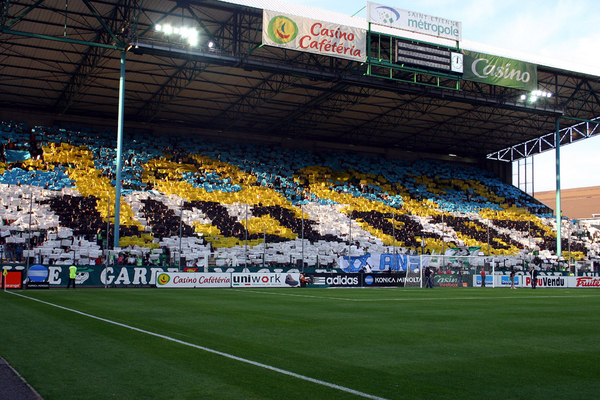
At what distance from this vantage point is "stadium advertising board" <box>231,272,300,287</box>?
3334cm

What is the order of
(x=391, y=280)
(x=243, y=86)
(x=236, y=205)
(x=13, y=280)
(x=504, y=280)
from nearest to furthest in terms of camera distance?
1. (x=13, y=280)
2. (x=391, y=280)
3. (x=504, y=280)
4. (x=243, y=86)
5. (x=236, y=205)

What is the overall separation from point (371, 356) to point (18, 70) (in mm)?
40821

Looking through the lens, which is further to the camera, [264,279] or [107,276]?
[264,279]

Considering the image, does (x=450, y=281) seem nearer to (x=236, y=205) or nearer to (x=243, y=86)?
(x=236, y=205)

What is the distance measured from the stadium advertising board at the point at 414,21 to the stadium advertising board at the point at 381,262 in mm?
15482

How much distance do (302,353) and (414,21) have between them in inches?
1230

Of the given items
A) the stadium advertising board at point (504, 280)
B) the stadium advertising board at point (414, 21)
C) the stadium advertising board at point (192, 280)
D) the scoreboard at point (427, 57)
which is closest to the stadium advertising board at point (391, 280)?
the stadium advertising board at point (504, 280)

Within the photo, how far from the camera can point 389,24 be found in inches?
1419

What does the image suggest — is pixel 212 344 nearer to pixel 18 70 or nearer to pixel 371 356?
pixel 371 356

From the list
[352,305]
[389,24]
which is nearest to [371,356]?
[352,305]

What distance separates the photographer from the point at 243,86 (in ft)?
148

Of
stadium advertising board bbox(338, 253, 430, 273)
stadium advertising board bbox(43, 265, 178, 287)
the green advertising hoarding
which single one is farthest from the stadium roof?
stadium advertising board bbox(43, 265, 178, 287)

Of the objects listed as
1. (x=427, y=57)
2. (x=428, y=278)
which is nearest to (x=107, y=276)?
(x=428, y=278)

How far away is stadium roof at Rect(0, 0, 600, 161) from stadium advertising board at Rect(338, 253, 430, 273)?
12214mm
